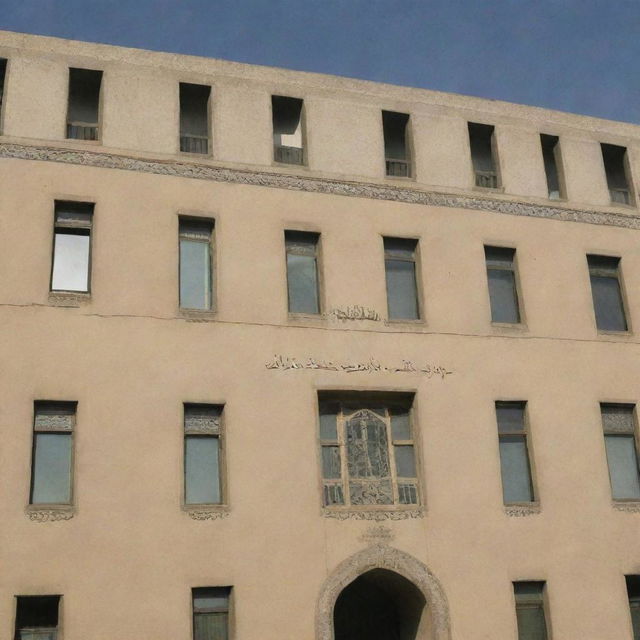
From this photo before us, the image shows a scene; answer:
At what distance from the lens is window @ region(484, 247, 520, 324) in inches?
811

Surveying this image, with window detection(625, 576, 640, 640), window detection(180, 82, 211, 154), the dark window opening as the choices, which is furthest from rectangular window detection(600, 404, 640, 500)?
window detection(180, 82, 211, 154)

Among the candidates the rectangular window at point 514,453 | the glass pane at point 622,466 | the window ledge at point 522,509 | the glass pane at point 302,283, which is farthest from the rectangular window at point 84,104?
the glass pane at point 622,466

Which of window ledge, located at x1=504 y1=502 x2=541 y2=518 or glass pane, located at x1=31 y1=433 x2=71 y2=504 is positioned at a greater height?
glass pane, located at x1=31 y1=433 x2=71 y2=504

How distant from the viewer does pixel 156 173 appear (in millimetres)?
18859

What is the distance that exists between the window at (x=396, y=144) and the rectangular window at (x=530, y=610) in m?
8.44

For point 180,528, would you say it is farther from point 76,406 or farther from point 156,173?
point 156,173

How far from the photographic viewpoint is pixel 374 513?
18047 mm

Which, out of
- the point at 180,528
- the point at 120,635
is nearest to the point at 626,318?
the point at 180,528

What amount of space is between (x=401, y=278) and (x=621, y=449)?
18.3 ft

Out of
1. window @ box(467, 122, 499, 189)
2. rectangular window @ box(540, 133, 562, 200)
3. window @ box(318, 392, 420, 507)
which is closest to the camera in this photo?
window @ box(318, 392, 420, 507)

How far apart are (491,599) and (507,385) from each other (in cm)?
408

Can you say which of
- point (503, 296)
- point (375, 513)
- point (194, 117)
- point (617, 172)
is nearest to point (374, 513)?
point (375, 513)

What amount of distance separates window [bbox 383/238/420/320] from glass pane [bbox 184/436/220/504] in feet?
14.7

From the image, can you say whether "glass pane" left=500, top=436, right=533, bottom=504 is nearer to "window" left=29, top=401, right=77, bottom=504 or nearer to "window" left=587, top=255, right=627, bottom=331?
"window" left=587, top=255, right=627, bottom=331
